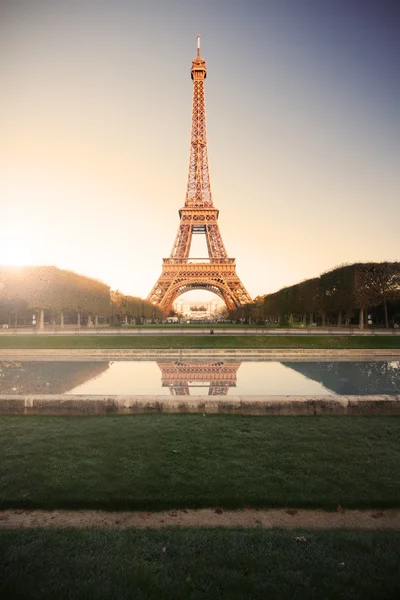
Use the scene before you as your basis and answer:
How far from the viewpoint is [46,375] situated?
475 inches

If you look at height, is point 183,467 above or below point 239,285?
below

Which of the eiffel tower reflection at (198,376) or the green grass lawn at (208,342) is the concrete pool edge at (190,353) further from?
the eiffel tower reflection at (198,376)

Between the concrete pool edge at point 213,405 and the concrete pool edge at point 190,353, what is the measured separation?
38.7 ft

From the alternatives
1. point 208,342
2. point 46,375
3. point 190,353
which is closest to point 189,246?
point 208,342

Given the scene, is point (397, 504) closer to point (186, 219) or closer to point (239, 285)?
point (239, 285)

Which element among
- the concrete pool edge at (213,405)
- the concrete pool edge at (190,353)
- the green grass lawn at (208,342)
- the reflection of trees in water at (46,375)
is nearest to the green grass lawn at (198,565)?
the concrete pool edge at (213,405)

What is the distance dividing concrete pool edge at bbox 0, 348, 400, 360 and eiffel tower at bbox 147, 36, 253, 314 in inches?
1308

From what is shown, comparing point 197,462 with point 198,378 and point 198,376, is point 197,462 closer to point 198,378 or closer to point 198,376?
point 198,378

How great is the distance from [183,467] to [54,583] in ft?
6.56

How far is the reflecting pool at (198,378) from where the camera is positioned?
9.46m

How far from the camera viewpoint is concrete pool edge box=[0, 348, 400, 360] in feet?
61.1

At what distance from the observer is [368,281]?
3662 centimetres

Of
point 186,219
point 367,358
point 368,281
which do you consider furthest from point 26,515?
point 186,219

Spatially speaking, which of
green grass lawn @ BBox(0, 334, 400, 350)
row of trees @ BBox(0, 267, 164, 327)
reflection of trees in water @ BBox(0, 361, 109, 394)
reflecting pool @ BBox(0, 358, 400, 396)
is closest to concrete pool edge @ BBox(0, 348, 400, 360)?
green grass lawn @ BBox(0, 334, 400, 350)
